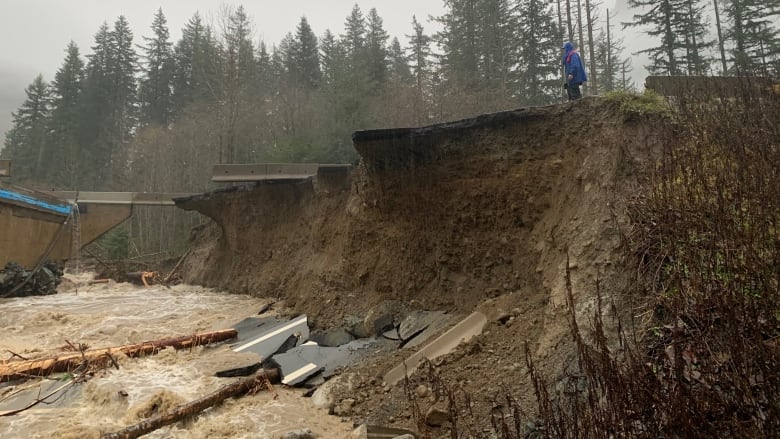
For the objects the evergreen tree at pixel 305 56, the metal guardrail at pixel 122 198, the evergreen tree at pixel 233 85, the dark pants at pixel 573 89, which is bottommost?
the metal guardrail at pixel 122 198

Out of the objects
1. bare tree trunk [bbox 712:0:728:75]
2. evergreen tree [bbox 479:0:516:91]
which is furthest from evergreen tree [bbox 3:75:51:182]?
bare tree trunk [bbox 712:0:728:75]

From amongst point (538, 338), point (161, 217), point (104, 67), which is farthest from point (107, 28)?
point (538, 338)

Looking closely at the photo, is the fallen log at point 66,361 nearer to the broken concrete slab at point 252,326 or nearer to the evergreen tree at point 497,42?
the broken concrete slab at point 252,326

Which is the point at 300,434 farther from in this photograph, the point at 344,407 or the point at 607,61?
the point at 607,61

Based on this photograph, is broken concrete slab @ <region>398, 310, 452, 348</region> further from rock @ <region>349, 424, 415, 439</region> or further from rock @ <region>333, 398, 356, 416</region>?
rock @ <region>349, 424, 415, 439</region>

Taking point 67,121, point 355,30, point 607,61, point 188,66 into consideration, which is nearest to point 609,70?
point 607,61

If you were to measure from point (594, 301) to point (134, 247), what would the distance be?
28521 mm

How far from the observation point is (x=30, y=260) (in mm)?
16719

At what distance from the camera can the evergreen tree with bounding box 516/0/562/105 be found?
22.7 meters

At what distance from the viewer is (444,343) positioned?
19.7 ft

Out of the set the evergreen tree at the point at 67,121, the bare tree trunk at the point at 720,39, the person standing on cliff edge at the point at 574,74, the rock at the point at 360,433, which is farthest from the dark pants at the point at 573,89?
the evergreen tree at the point at 67,121

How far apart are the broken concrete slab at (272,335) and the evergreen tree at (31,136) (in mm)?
45644

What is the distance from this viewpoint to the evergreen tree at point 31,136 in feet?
139

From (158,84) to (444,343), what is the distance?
44.4 metres
